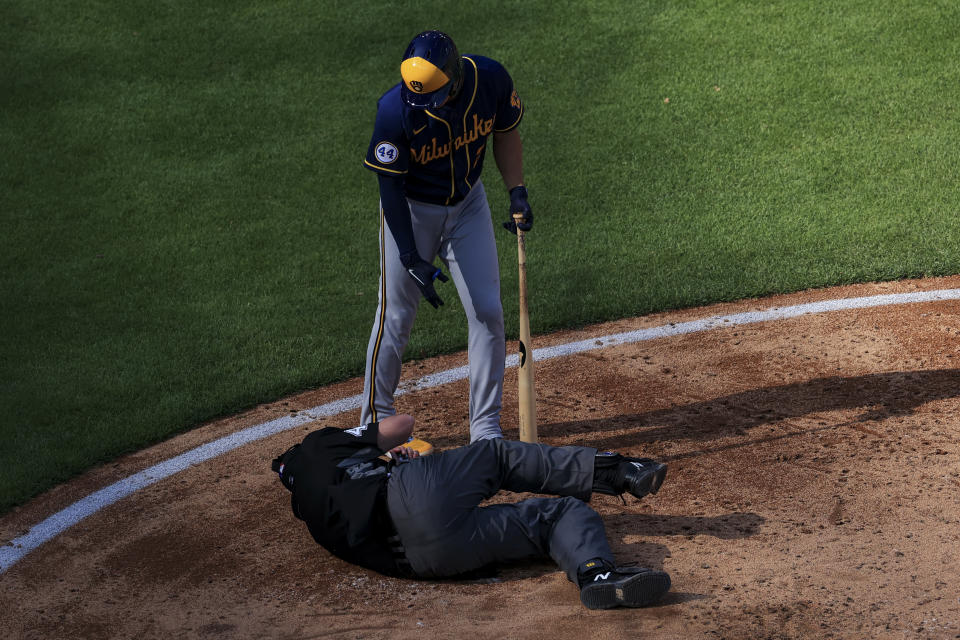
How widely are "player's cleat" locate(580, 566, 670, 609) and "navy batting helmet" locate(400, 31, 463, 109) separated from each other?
2.24 meters

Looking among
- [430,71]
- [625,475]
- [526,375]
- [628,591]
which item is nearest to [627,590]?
[628,591]

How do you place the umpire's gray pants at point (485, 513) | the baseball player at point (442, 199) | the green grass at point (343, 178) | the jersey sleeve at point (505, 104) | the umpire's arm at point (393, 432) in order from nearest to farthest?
1. the umpire's gray pants at point (485, 513)
2. the umpire's arm at point (393, 432)
3. the baseball player at point (442, 199)
4. the jersey sleeve at point (505, 104)
5. the green grass at point (343, 178)

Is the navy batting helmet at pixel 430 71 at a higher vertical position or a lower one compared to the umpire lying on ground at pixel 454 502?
higher

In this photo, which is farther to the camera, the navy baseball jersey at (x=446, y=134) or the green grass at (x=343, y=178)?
the green grass at (x=343, y=178)

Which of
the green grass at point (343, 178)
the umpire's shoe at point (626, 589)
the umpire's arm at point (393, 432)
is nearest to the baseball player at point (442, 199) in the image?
the umpire's arm at point (393, 432)

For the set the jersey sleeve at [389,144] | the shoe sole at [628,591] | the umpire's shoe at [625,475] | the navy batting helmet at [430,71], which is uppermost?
the navy batting helmet at [430,71]

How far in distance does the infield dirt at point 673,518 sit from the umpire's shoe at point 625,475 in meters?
0.24

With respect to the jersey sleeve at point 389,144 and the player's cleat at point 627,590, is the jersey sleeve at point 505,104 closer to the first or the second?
the jersey sleeve at point 389,144

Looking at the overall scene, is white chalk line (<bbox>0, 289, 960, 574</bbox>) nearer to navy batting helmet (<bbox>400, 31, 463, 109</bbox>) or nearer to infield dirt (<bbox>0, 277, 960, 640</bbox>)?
infield dirt (<bbox>0, 277, 960, 640</bbox>)

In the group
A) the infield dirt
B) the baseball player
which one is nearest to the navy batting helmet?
the baseball player

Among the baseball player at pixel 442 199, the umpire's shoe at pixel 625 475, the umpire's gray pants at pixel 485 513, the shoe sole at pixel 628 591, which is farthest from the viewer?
the baseball player at pixel 442 199

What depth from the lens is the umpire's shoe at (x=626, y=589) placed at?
429 cm

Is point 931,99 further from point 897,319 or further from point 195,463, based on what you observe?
point 195,463

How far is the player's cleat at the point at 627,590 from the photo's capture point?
4285 mm
